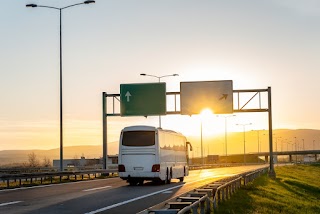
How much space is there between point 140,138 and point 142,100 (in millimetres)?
15282

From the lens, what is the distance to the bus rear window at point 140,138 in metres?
31.6

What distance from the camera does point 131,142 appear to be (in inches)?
1251

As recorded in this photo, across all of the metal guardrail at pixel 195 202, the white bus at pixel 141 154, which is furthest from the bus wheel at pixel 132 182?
the metal guardrail at pixel 195 202

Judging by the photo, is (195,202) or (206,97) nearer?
(195,202)

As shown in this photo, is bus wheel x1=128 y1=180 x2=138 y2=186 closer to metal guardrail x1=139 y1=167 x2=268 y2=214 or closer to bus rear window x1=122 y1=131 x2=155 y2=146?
bus rear window x1=122 y1=131 x2=155 y2=146

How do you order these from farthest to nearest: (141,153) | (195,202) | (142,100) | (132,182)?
(142,100) → (132,182) → (141,153) → (195,202)

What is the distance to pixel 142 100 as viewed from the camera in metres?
46.8

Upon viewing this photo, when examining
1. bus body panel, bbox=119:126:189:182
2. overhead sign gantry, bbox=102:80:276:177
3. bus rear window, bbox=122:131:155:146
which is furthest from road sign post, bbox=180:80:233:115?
bus rear window, bbox=122:131:155:146

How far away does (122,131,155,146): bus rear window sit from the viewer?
104 ft

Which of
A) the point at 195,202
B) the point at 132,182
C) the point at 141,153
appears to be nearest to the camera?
the point at 195,202

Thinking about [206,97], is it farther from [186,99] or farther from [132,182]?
→ [132,182]

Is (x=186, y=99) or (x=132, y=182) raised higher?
(x=186, y=99)

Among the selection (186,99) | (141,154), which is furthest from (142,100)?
(141,154)

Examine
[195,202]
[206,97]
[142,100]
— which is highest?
[206,97]
